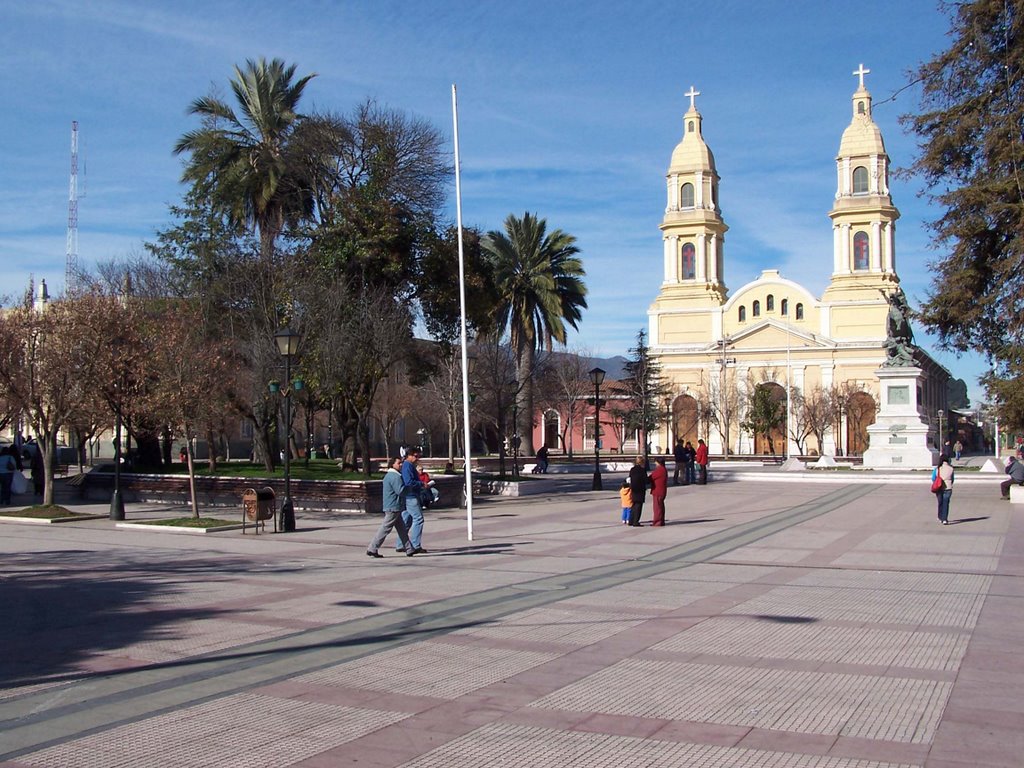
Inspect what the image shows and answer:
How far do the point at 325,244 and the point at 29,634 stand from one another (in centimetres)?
2101

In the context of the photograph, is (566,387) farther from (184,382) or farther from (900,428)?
(184,382)

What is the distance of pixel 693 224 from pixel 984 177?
61693 mm

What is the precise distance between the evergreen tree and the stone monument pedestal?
1483 centimetres

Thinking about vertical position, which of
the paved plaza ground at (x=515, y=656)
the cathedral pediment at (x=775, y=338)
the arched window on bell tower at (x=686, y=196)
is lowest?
the paved plaza ground at (x=515, y=656)

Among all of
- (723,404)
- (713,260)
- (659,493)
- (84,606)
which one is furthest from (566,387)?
(84,606)

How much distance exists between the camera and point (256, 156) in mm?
34719

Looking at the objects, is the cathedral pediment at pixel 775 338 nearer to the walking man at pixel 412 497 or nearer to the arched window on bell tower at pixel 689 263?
the arched window on bell tower at pixel 689 263

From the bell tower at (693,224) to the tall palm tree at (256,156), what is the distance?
57.1 metres

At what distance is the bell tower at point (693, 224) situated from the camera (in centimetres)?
8869

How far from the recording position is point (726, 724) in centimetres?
673

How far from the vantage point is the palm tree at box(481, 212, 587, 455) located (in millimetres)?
52500

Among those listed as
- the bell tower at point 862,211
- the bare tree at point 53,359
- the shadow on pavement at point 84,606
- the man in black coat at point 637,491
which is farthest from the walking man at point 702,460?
the bell tower at point 862,211

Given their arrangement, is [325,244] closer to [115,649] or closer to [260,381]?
[260,381]

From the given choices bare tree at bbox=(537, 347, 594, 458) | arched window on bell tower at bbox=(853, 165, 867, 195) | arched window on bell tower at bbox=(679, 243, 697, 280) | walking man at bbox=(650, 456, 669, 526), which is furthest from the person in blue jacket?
Result: arched window on bell tower at bbox=(853, 165, 867, 195)
